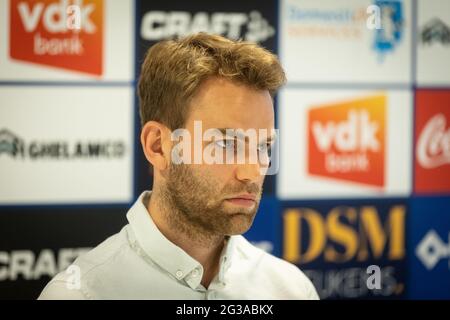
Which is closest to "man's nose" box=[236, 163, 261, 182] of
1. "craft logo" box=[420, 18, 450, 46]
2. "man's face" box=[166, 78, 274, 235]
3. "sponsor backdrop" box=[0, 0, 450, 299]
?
"man's face" box=[166, 78, 274, 235]

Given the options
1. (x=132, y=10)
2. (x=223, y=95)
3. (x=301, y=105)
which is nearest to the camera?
(x=223, y=95)

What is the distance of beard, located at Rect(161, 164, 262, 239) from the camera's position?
126 centimetres

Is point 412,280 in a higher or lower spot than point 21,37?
lower

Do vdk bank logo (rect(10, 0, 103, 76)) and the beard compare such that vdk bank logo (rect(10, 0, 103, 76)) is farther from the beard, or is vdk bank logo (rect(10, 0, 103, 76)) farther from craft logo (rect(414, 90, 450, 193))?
craft logo (rect(414, 90, 450, 193))

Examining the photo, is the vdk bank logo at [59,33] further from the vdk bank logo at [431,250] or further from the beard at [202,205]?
the vdk bank logo at [431,250]

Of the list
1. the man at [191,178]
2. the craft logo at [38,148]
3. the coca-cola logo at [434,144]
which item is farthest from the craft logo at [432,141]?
the craft logo at [38,148]

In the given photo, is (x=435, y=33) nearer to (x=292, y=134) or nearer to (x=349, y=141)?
(x=349, y=141)

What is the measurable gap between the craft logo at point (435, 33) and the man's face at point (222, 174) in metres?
1.29

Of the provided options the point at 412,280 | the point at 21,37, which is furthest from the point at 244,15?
the point at 412,280

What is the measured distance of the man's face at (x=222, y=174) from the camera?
4.06 feet

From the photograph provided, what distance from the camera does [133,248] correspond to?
1299 mm

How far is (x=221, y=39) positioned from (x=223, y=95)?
0.13 meters

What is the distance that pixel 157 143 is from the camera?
1.30 meters
